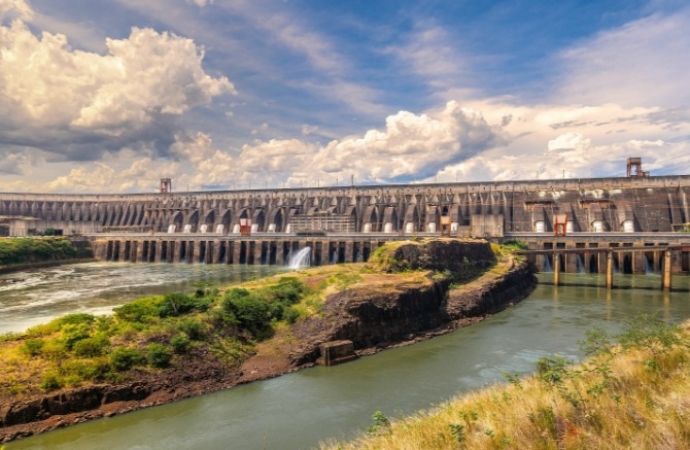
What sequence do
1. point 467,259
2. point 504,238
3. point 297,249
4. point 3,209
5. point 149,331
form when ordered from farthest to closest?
1. point 3,209
2. point 297,249
3. point 504,238
4. point 467,259
5. point 149,331

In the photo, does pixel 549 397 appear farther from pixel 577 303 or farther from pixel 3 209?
pixel 3 209

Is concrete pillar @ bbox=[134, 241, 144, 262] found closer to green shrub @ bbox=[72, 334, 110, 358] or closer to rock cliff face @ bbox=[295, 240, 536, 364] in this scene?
rock cliff face @ bbox=[295, 240, 536, 364]

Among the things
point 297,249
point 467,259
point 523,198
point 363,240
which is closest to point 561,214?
point 523,198

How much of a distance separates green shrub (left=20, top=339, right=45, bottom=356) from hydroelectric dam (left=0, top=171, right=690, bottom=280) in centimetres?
4103

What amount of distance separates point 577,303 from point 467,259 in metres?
9.20

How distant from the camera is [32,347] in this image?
1778 centimetres

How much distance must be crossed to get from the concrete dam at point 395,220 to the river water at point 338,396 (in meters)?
25.7

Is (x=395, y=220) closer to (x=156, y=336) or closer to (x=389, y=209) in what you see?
(x=389, y=209)

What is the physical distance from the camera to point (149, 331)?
67.7 feet

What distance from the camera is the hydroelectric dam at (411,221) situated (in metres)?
52.0

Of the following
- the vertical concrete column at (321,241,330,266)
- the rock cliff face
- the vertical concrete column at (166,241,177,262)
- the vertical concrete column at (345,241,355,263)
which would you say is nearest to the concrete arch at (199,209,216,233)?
the vertical concrete column at (166,241,177,262)

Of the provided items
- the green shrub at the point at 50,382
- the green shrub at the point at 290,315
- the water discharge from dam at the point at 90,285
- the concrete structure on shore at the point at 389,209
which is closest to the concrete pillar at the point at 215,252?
the water discharge from dam at the point at 90,285

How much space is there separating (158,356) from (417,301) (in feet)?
50.8

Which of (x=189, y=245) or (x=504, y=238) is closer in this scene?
(x=504, y=238)
